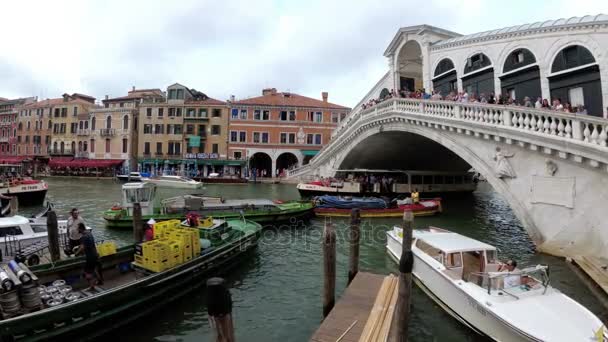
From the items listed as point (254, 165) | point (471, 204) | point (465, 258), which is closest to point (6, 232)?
point (465, 258)

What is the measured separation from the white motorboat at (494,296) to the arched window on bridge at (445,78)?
11414 millimetres

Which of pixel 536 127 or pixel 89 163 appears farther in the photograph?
pixel 89 163

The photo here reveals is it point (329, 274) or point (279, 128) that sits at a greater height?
point (279, 128)

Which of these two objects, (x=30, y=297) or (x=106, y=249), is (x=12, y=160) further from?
(x=30, y=297)

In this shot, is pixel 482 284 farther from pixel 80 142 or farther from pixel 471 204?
pixel 80 142

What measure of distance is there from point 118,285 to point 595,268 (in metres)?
9.93

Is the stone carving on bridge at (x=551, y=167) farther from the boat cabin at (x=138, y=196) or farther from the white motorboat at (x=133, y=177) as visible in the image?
the white motorboat at (x=133, y=177)

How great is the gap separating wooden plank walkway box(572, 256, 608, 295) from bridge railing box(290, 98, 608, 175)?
2648mm

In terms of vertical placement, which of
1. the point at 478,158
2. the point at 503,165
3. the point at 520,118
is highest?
the point at 520,118

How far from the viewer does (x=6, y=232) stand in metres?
10.1

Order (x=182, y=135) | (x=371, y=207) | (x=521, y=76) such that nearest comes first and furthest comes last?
1. (x=521, y=76)
2. (x=371, y=207)
3. (x=182, y=135)

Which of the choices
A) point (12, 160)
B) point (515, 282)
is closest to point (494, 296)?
point (515, 282)

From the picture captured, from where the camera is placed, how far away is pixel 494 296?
5902mm

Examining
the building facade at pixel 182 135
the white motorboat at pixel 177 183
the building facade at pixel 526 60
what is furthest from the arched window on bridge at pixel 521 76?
the building facade at pixel 182 135
